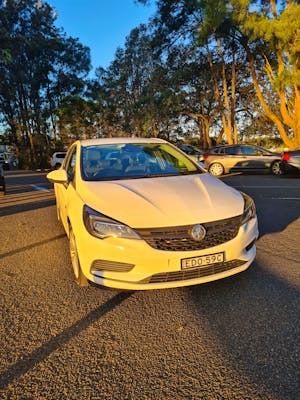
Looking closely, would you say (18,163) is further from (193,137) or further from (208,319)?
(208,319)

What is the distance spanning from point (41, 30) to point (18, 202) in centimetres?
3249

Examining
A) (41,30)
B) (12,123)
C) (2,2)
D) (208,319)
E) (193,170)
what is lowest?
(208,319)

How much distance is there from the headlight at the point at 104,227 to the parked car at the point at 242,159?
40.3 feet

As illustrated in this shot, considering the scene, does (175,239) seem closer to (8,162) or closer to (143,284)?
(143,284)

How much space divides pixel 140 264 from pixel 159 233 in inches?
11.8

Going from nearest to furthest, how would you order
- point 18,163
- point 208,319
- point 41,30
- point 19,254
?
point 208,319 → point 19,254 → point 41,30 → point 18,163

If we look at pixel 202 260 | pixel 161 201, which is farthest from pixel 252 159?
pixel 202 260

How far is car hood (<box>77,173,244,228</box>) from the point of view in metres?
2.55

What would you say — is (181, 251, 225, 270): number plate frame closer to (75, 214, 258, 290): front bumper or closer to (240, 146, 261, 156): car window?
(75, 214, 258, 290): front bumper

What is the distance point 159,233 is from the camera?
2.48m

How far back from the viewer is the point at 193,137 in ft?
130

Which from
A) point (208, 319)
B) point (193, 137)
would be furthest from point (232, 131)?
point (208, 319)

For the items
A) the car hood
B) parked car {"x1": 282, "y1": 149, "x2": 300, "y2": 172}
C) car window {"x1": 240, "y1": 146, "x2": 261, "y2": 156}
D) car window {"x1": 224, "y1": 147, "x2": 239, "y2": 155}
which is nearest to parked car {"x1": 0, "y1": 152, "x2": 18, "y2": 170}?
car window {"x1": 224, "y1": 147, "x2": 239, "y2": 155}

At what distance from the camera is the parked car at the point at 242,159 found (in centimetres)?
1360
